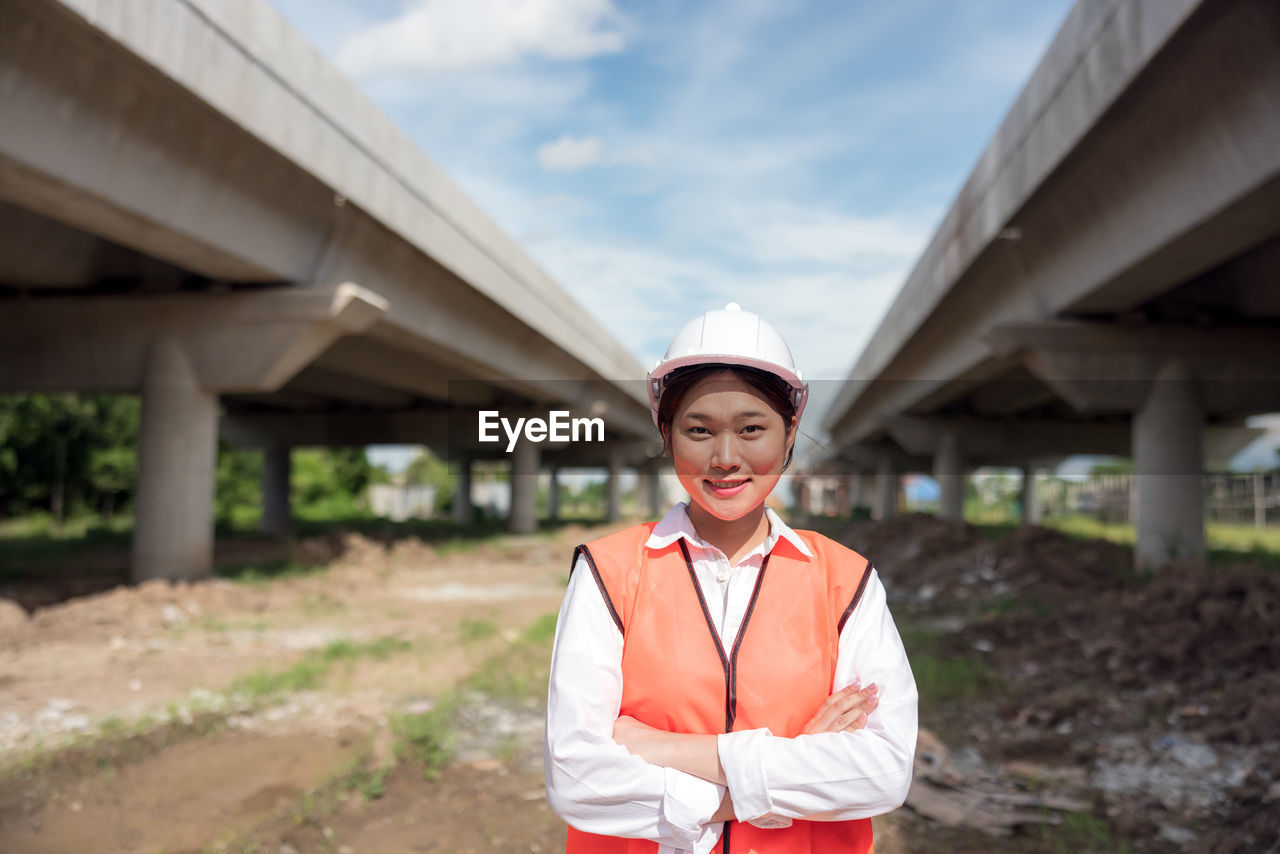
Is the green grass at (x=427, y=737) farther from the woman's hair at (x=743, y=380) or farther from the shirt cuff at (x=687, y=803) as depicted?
the woman's hair at (x=743, y=380)

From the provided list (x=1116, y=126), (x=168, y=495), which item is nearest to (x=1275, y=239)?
(x=1116, y=126)

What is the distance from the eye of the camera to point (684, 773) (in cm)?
171

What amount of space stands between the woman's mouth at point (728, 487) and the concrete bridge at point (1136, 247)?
4.78 metres

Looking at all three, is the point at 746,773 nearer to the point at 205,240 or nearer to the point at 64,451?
the point at 205,240

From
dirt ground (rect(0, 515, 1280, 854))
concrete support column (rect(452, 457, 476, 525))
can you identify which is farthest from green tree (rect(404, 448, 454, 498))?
dirt ground (rect(0, 515, 1280, 854))

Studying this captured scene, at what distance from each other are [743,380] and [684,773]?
2.68ft

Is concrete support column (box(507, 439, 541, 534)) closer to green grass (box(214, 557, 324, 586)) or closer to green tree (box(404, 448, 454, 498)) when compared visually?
green grass (box(214, 557, 324, 586))

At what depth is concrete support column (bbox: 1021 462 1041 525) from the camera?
53.2 m

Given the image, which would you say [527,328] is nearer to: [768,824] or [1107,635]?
[1107,635]

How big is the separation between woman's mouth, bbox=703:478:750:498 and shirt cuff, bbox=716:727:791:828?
490 millimetres

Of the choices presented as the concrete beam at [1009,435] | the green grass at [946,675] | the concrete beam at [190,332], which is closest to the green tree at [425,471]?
the concrete beam at [1009,435]

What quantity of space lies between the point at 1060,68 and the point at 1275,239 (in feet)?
14.3

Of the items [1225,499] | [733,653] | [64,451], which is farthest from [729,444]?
[1225,499]

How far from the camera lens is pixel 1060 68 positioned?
387 inches
